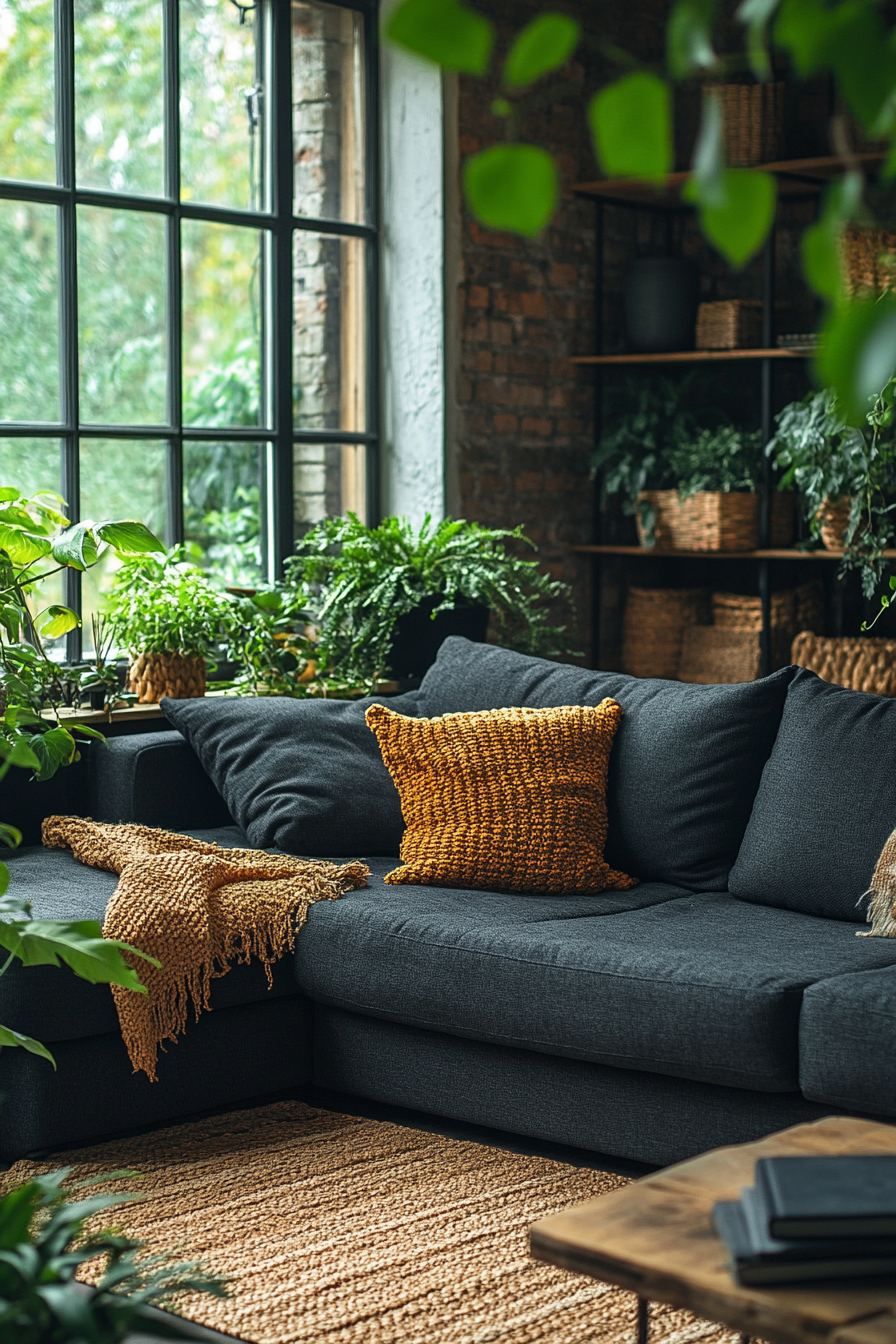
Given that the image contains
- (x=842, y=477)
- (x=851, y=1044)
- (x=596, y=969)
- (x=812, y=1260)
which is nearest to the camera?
(x=812, y=1260)

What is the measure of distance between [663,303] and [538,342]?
0.40 m

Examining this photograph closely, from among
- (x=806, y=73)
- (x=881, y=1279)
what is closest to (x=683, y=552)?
(x=881, y=1279)

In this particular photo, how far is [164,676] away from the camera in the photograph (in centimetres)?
396

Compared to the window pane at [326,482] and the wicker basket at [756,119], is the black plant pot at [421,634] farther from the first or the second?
the wicker basket at [756,119]

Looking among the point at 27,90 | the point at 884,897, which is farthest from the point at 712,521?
the point at 27,90

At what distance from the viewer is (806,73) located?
2.11 feet

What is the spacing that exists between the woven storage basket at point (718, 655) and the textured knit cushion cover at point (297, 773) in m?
1.61

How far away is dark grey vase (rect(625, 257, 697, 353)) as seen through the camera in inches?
195

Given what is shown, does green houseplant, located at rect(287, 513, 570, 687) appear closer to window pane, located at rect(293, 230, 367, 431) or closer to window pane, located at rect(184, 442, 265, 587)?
window pane, located at rect(184, 442, 265, 587)

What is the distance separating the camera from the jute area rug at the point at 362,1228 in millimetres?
2139

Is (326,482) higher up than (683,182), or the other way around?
(683,182)

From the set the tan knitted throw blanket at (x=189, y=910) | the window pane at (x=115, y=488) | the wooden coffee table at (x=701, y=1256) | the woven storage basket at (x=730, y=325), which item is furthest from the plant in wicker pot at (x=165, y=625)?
the wooden coffee table at (x=701, y=1256)

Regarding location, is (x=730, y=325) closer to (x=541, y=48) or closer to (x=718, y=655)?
(x=718, y=655)

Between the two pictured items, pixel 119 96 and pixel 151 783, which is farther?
pixel 119 96
